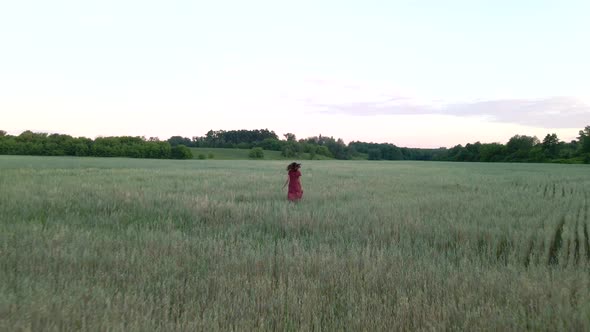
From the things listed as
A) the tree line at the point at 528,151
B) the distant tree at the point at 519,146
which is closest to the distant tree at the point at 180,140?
the tree line at the point at 528,151

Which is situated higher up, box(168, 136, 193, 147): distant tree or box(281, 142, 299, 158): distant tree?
box(168, 136, 193, 147): distant tree

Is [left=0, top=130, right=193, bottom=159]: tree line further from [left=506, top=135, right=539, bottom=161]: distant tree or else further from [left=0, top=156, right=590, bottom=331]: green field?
[left=0, top=156, right=590, bottom=331]: green field

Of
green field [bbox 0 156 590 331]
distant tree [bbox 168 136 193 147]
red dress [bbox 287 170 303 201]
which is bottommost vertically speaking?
green field [bbox 0 156 590 331]

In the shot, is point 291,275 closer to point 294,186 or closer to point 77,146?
point 294,186

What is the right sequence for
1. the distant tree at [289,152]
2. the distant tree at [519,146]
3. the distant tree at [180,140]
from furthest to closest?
1. the distant tree at [180,140]
2. the distant tree at [289,152]
3. the distant tree at [519,146]

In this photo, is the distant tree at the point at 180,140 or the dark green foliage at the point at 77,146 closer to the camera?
the dark green foliage at the point at 77,146

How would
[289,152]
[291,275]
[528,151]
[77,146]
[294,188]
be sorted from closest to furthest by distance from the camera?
[291,275] < [294,188] < [77,146] < [528,151] < [289,152]

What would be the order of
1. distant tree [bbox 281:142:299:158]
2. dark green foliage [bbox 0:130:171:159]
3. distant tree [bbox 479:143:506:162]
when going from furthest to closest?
1. distant tree [bbox 479:143:506:162]
2. distant tree [bbox 281:142:299:158]
3. dark green foliage [bbox 0:130:171:159]

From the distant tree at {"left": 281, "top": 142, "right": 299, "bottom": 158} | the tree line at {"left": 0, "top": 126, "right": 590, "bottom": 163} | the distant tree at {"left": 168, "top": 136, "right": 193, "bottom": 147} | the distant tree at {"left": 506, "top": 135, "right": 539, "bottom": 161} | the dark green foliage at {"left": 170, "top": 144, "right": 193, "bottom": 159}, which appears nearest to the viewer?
the tree line at {"left": 0, "top": 126, "right": 590, "bottom": 163}

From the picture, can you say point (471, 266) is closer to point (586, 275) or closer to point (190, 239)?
point (586, 275)

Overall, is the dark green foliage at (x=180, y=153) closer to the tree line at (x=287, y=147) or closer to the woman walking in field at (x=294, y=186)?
the tree line at (x=287, y=147)

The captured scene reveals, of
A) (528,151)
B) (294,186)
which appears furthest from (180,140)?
(294,186)

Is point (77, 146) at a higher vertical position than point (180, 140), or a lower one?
lower

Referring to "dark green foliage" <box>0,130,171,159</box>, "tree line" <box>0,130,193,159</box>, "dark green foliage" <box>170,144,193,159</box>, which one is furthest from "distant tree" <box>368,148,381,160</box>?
"dark green foliage" <box>0,130,171,159</box>
